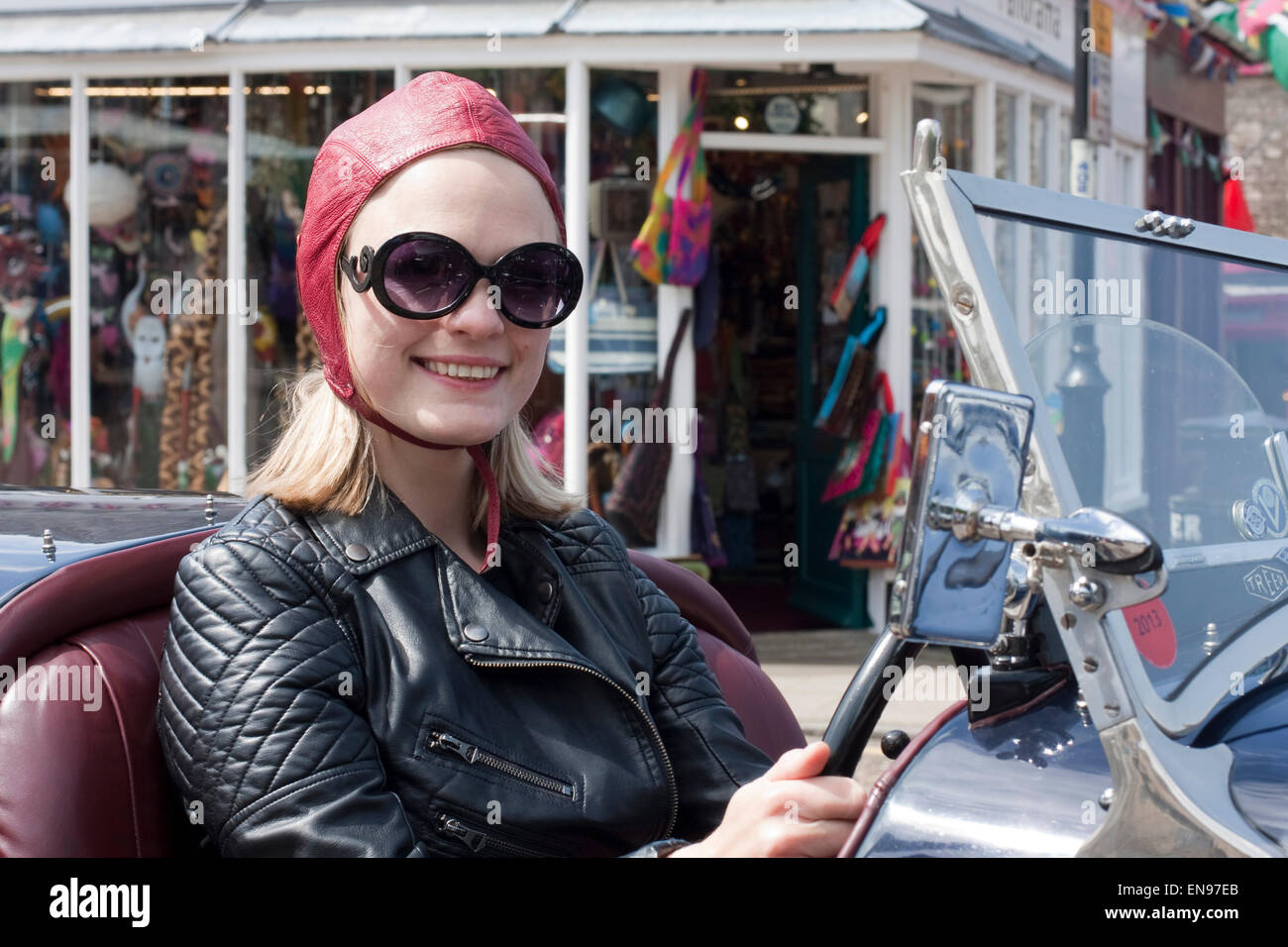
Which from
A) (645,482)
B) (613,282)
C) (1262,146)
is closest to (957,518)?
(645,482)

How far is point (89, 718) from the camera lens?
6.07ft

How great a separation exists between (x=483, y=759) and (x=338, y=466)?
42 cm

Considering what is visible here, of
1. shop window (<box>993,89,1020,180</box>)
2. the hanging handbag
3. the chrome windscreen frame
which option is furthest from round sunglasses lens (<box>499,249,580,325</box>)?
shop window (<box>993,89,1020,180</box>)

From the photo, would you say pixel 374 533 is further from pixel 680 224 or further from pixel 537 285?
pixel 680 224

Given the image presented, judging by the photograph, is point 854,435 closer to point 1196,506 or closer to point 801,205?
point 801,205

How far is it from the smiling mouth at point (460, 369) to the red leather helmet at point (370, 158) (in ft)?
0.31

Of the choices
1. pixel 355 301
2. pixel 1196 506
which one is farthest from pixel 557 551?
pixel 1196 506

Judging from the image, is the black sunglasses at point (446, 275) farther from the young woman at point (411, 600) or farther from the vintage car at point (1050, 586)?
the vintage car at point (1050, 586)

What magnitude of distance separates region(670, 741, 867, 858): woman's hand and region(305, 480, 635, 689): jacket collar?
1.60 ft

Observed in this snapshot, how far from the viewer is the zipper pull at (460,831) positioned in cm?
174

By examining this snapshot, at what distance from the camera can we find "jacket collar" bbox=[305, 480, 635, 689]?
1842 mm

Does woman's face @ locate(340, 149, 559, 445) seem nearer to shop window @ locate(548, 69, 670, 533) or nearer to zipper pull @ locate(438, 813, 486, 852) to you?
zipper pull @ locate(438, 813, 486, 852)
